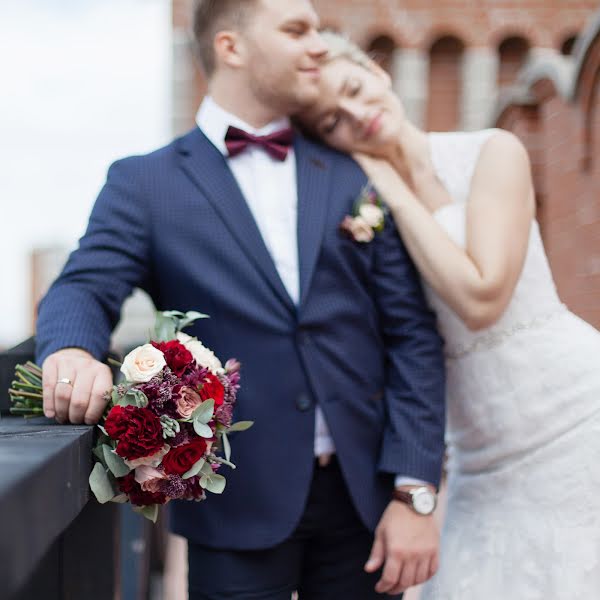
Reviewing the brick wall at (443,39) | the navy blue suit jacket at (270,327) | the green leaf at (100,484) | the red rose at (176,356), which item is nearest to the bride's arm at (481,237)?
the navy blue suit jacket at (270,327)

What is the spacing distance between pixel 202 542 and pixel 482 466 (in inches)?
30.4

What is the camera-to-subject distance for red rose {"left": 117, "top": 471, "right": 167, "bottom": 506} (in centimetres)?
173

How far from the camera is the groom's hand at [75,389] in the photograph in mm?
1753

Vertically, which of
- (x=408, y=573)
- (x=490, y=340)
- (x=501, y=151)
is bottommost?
(x=408, y=573)

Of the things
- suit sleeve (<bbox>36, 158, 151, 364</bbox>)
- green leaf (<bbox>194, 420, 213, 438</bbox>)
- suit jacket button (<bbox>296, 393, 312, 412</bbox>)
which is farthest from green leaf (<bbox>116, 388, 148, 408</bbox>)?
suit jacket button (<bbox>296, 393, 312, 412</bbox>)

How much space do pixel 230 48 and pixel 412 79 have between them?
17284mm

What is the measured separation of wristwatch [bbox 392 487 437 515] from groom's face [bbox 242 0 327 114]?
98 centimetres

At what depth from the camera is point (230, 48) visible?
7.47 ft

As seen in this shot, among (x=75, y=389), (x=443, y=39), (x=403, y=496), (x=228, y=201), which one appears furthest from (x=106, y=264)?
(x=443, y=39)

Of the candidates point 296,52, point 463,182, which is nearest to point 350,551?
point 463,182

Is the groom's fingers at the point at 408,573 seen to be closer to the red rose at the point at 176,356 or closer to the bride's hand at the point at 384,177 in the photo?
the red rose at the point at 176,356

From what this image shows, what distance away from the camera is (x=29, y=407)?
6.42ft

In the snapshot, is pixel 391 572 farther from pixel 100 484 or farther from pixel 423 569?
pixel 100 484

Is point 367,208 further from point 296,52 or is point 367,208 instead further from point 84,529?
point 84,529
